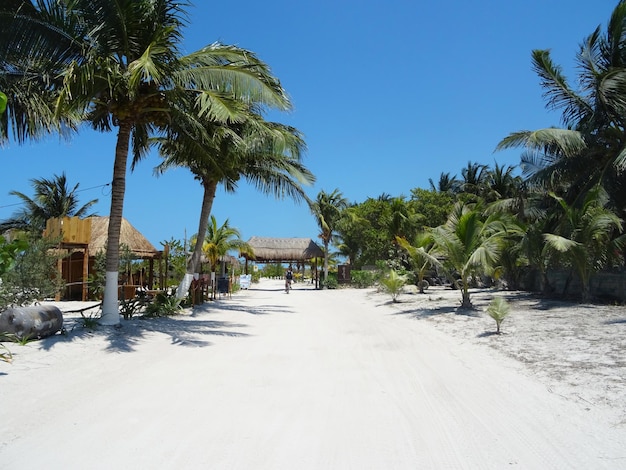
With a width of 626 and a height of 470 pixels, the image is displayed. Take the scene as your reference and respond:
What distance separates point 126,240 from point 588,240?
61.6ft

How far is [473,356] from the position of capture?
8195mm

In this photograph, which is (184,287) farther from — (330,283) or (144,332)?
(330,283)

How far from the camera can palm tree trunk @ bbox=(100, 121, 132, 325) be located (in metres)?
10.8

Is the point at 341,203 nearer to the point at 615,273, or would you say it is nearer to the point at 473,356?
the point at 615,273

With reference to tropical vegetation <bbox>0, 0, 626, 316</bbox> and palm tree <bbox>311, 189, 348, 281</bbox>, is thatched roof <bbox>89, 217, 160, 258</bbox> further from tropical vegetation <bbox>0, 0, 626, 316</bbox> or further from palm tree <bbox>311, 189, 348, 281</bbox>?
palm tree <bbox>311, 189, 348, 281</bbox>

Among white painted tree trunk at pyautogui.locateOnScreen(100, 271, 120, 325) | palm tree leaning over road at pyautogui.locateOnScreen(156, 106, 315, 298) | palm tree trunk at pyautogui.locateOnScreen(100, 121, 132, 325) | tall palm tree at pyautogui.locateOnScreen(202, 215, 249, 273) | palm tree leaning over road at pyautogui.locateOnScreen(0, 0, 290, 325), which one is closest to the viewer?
palm tree leaning over road at pyautogui.locateOnScreen(0, 0, 290, 325)

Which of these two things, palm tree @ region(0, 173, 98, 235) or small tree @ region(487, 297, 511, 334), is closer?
small tree @ region(487, 297, 511, 334)

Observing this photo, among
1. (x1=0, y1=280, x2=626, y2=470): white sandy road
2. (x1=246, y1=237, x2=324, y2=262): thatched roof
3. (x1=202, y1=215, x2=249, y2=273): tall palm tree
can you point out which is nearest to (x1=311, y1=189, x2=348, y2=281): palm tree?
(x1=246, y1=237, x2=324, y2=262): thatched roof

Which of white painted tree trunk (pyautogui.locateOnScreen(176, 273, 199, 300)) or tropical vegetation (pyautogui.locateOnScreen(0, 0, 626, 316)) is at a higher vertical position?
tropical vegetation (pyautogui.locateOnScreen(0, 0, 626, 316))

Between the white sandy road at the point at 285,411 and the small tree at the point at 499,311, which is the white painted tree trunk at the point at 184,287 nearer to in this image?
the white sandy road at the point at 285,411

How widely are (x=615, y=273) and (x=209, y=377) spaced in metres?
13.1

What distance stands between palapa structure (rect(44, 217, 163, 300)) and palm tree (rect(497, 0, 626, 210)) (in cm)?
1614

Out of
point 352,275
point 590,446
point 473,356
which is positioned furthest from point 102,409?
point 352,275

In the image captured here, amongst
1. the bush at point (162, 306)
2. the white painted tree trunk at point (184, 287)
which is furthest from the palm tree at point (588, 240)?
the white painted tree trunk at point (184, 287)
